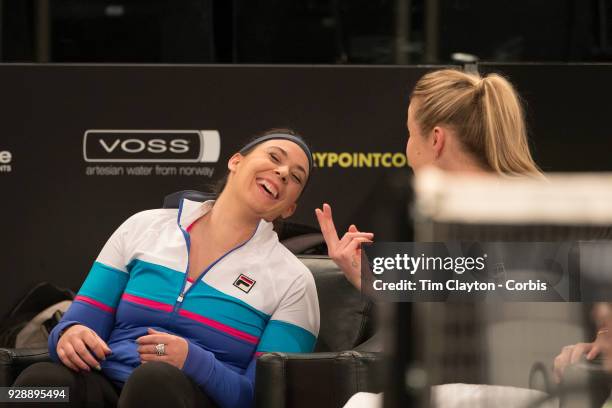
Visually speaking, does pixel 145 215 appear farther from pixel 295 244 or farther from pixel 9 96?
pixel 9 96

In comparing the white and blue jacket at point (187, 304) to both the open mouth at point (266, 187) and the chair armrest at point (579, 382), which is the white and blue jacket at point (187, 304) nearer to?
the open mouth at point (266, 187)

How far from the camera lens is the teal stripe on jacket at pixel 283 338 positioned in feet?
10.2

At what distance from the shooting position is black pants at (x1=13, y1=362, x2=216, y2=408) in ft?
Answer: 8.82

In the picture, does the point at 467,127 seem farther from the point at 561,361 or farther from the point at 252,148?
the point at 561,361

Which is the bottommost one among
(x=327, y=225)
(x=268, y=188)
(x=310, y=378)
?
(x=310, y=378)

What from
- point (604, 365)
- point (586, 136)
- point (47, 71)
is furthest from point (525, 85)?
point (604, 365)

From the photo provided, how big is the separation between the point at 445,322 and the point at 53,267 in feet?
9.55

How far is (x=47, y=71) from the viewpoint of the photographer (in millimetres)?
3855

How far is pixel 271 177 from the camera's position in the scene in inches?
135

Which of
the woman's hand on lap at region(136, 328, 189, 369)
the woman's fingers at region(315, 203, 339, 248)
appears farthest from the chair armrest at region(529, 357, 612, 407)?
the woman's fingers at region(315, 203, 339, 248)

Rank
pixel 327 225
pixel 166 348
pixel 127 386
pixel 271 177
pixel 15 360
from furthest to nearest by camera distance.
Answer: pixel 327 225, pixel 271 177, pixel 15 360, pixel 166 348, pixel 127 386

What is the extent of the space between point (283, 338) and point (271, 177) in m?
0.61

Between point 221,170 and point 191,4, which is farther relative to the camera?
point 191,4
